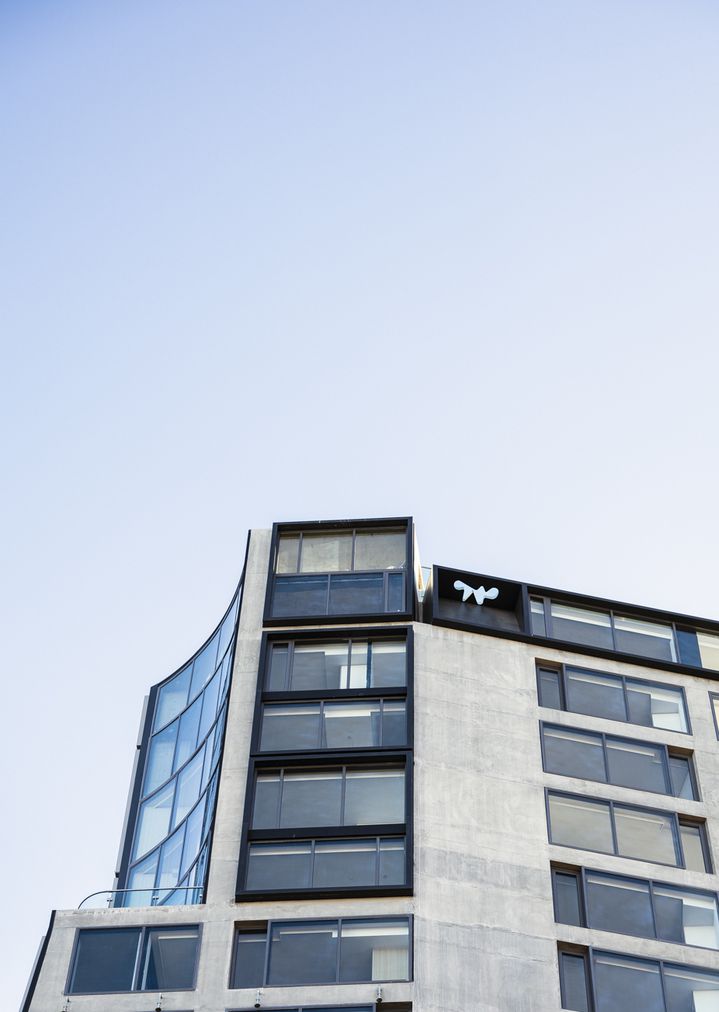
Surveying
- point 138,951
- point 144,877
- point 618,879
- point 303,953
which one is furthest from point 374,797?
point 144,877

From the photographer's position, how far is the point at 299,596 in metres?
49.3

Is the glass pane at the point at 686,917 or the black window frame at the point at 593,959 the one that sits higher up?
the glass pane at the point at 686,917

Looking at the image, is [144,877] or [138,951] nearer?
[138,951]

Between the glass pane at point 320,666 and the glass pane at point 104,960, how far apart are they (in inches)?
384

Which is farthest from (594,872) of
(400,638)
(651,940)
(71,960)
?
(71,960)

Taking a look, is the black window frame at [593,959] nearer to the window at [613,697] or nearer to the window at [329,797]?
the window at [329,797]

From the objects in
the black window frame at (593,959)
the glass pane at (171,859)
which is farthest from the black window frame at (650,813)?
the glass pane at (171,859)

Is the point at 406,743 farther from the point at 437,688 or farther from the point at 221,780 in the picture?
the point at 221,780

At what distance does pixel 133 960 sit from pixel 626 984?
1349 centimetres

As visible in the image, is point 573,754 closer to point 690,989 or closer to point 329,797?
point 329,797

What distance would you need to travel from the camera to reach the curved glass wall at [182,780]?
44.5 metres

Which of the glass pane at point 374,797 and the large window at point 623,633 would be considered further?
the large window at point 623,633

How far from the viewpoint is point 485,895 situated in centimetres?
4141

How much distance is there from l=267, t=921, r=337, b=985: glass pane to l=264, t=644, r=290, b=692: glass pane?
27.9 ft
